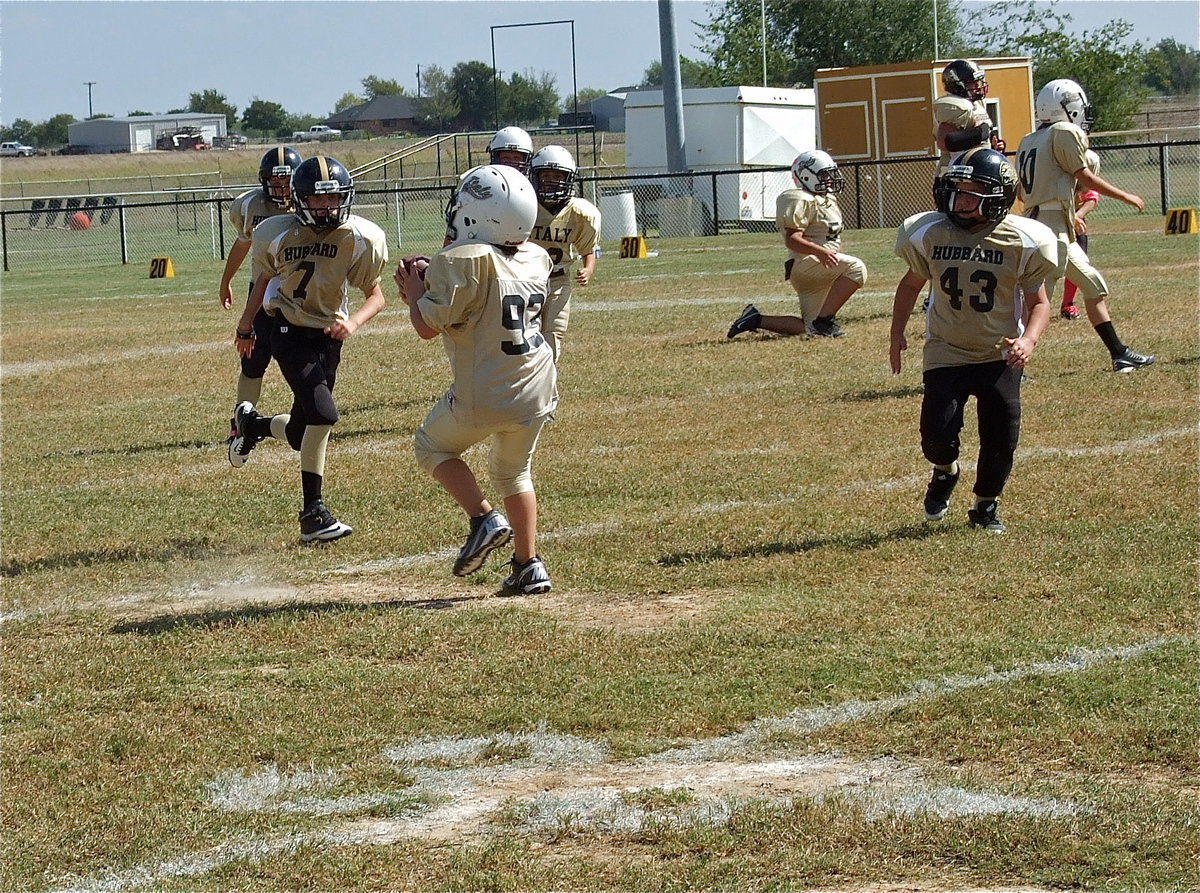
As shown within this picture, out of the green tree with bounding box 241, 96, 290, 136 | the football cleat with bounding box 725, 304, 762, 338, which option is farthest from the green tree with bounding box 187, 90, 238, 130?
the football cleat with bounding box 725, 304, 762, 338

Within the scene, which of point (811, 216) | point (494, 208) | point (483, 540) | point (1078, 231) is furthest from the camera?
point (811, 216)

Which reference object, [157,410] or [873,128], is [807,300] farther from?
[873,128]

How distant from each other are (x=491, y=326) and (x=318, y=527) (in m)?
1.93

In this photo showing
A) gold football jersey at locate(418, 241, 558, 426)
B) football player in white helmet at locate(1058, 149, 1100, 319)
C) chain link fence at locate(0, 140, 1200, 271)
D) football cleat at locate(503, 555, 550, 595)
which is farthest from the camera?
chain link fence at locate(0, 140, 1200, 271)

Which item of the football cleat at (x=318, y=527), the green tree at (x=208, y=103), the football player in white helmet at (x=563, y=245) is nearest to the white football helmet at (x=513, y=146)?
the football player in white helmet at (x=563, y=245)

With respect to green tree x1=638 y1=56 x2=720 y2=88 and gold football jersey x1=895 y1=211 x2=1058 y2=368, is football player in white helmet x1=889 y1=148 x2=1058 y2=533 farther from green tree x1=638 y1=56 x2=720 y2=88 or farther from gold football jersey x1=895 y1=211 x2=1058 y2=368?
green tree x1=638 y1=56 x2=720 y2=88

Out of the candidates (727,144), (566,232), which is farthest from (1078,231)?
(727,144)

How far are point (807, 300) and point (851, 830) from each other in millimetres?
10499

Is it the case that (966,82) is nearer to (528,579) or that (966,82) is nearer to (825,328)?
(825,328)

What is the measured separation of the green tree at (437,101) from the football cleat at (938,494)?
282 ft

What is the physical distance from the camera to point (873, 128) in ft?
105

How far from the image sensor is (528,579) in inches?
249

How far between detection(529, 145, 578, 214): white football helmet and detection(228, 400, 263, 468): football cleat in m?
2.23

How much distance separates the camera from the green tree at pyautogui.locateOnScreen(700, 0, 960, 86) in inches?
2100
